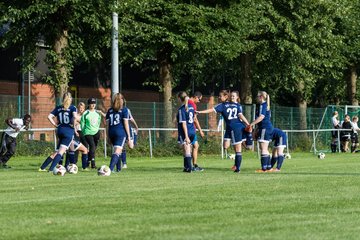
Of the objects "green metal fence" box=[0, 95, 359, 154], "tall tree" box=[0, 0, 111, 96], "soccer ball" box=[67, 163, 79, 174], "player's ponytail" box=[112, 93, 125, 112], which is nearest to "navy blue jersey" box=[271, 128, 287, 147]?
"player's ponytail" box=[112, 93, 125, 112]

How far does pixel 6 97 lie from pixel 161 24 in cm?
761

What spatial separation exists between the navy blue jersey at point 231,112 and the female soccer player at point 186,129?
99 centimetres

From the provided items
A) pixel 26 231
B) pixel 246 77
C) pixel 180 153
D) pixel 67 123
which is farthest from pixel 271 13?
pixel 26 231

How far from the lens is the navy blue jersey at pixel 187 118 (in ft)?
81.1

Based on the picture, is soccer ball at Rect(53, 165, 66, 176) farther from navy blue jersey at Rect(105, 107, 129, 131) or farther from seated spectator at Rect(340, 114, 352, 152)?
seated spectator at Rect(340, 114, 352, 152)

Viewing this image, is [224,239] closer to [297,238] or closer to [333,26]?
[297,238]

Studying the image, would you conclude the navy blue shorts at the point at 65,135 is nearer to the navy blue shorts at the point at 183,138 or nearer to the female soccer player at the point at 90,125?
the female soccer player at the point at 90,125

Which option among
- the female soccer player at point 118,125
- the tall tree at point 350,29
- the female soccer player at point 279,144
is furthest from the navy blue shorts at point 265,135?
the tall tree at point 350,29

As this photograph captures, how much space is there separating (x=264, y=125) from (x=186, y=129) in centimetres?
190

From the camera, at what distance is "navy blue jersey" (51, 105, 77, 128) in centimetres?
2375

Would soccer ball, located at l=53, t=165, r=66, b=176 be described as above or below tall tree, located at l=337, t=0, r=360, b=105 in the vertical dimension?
below

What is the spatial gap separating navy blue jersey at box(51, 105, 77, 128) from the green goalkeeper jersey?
2.62 metres

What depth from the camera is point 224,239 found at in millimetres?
9773

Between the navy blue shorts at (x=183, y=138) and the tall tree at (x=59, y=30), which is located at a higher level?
the tall tree at (x=59, y=30)
